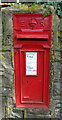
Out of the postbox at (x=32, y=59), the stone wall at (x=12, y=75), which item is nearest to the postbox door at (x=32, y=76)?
the postbox at (x=32, y=59)

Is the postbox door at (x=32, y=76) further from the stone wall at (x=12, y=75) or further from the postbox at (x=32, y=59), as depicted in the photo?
the stone wall at (x=12, y=75)

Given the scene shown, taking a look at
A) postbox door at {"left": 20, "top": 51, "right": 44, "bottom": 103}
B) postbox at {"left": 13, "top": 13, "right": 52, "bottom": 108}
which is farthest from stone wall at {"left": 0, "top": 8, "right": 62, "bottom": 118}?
postbox door at {"left": 20, "top": 51, "right": 44, "bottom": 103}

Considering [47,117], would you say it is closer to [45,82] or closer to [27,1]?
[45,82]

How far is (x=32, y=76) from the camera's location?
2500 millimetres

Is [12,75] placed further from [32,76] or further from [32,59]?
[32,59]

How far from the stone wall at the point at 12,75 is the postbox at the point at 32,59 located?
75 millimetres

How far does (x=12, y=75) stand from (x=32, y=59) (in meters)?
0.46

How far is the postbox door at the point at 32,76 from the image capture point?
2432 mm

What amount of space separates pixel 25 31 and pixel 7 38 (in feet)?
1.08

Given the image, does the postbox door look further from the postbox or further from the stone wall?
the stone wall

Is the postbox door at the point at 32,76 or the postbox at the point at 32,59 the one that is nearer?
the postbox at the point at 32,59

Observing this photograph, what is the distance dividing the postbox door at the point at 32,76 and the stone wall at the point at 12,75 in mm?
176

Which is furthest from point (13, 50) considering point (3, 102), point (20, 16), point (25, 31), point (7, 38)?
point (3, 102)

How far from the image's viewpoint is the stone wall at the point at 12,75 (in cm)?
237
